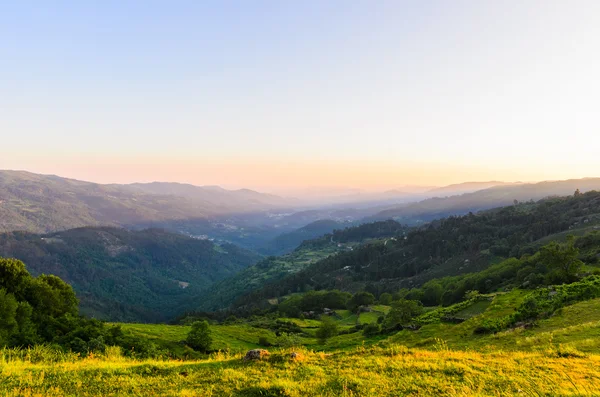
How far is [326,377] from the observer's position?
1285 cm

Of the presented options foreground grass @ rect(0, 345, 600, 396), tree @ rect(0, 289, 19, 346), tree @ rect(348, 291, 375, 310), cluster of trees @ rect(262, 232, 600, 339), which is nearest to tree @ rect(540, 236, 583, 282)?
cluster of trees @ rect(262, 232, 600, 339)

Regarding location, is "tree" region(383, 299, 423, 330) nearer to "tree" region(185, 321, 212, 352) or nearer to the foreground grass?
"tree" region(185, 321, 212, 352)

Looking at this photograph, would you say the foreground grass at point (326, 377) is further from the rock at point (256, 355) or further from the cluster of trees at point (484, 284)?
the cluster of trees at point (484, 284)

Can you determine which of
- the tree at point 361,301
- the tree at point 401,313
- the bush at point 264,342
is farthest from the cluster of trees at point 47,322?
the tree at point 361,301

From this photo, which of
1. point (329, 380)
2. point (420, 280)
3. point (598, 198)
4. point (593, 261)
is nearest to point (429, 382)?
point (329, 380)

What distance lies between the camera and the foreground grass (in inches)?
438

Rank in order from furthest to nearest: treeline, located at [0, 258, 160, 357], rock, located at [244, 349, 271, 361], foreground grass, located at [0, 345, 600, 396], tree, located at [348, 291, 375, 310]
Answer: tree, located at [348, 291, 375, 310], treeline, located at [0, 258, 160, 357], rock, located at [244, 349, 271, 361], foreground grass, located at [0, 345, 600, 396]

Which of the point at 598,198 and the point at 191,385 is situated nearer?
the point at 191,385

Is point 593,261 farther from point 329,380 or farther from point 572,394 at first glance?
point 329,380

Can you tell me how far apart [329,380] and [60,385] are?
10614 millimetres

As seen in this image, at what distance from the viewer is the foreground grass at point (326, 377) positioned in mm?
11133

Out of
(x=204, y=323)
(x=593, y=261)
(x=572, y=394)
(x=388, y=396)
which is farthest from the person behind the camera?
(x=593, y=261)

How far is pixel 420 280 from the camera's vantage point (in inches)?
6319

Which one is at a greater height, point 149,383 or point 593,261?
point 149,383
